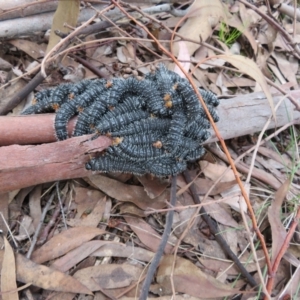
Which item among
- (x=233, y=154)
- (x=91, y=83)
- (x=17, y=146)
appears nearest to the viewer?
(x=17, y=146)

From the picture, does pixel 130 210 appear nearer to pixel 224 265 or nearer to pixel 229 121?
pixel 224 265

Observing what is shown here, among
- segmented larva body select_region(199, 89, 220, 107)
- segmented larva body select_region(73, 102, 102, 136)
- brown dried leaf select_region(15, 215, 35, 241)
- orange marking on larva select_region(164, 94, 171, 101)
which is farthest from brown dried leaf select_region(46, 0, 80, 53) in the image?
brown dried leaf select_region(15, 215, 35, 241)

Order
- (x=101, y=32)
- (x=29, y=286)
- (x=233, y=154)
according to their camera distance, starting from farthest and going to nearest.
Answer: (x=101, y=32)
(x=233, y=154)
(x=29, y=286)

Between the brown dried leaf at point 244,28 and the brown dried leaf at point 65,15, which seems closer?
the brown dried leaf at point 65,15

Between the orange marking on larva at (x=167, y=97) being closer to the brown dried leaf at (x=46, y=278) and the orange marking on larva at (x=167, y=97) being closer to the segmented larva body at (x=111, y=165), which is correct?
the segmented larva body at (x=111, y=165)

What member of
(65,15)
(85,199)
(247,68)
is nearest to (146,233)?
(85,199)

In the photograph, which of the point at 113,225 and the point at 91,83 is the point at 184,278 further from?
the point at 91,83

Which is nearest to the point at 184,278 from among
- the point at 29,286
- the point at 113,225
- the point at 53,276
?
the point at 113,225

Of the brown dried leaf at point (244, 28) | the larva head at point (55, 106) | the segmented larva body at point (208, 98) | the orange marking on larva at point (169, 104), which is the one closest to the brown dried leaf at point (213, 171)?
the segmented larva body at point (208, 98)
